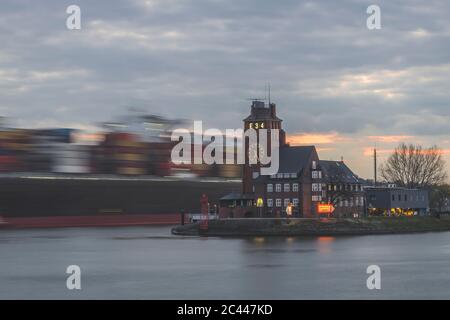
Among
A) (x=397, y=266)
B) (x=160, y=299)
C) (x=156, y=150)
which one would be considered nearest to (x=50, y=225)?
(x=156, y=150)

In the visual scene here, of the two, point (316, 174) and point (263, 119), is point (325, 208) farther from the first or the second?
point (263, 119)

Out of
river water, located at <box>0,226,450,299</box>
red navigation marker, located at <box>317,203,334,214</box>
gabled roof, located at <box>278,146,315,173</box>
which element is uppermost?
gabled roof, located at <box>278,146,315,173</box>

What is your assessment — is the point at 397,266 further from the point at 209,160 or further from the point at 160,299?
the point at 209,160

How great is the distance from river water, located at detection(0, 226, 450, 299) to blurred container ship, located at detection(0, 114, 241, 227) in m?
27.7

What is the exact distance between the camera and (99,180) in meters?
84.5

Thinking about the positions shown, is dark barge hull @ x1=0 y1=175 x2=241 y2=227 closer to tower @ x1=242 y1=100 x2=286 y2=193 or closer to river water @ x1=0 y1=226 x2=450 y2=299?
tower @ x1=242 y1=100 x2=286 y2=193

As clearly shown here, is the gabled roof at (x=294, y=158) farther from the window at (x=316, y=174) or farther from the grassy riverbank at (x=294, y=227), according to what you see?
the grassy riverbank at (x=294, y=227)

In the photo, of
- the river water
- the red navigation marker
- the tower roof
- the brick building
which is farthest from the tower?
the river water

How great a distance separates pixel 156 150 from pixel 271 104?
29063 millimetres

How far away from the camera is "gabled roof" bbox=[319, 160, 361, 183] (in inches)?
2667

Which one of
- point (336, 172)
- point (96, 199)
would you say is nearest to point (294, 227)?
point (336, 172)

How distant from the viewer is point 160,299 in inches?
965

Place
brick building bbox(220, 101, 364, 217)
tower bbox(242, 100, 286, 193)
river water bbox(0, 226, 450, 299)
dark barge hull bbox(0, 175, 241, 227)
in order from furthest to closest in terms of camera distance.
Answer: dark barge hull bbox(0, 175, 241, 227) < tower bbox(242, 100, 286, 193) < brick building bbox(220, 101, 364, 217) < river water bbox(0, 226, 450, 299)
